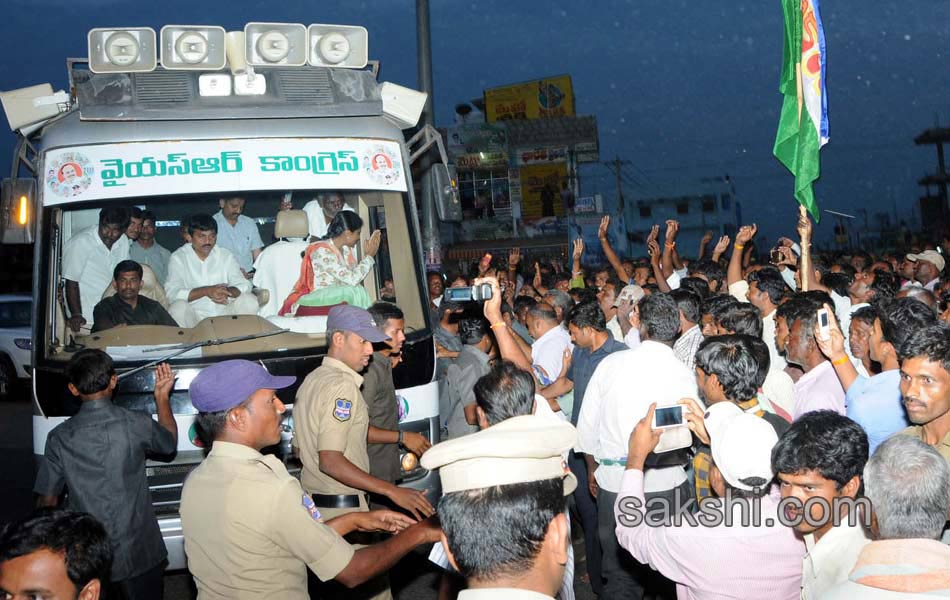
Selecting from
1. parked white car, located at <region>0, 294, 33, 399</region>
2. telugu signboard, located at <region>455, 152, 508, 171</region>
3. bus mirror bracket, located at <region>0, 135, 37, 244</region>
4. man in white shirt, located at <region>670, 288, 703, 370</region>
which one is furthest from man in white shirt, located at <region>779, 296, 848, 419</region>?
telugu signboard, located at <region>455, 152, 508, 171</region>

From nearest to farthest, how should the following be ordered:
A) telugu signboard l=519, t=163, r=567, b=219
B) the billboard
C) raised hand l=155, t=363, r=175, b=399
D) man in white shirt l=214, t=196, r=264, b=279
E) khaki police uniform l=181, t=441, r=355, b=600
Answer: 1. khaki police uniform l=181, t=441, r=355, b=600
2. raised hand l=155, t=363, r=175, b=399
3. man in white shirt l=214, t=196, r=264, b=279
4. telugu signboard l=519, t=163, r=567, b=219
5. the billboard

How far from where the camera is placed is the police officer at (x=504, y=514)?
7.46ft

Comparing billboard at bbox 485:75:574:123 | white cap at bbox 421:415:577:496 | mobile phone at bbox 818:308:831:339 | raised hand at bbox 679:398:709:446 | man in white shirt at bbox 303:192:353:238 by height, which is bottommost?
raised hand at bbox 679:398:709:446

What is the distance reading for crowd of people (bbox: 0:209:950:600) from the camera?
2379 mm

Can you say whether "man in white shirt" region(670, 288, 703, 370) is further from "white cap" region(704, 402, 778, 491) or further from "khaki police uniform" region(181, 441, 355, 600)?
"khaki police uniform" region(181, 441, 355, 600)

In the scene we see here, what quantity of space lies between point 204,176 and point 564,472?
4130mm

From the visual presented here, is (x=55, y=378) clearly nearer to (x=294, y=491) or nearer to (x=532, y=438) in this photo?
(x=294, y=491)

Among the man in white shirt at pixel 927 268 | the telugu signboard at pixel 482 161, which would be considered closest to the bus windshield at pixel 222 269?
the man in white shirt at pixel 927 268

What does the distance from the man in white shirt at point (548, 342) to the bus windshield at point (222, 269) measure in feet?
3.84

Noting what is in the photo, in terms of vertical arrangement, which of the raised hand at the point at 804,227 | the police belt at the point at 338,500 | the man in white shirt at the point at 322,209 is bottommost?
the police belt at the point at 338,500

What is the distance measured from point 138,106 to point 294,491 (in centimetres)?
385

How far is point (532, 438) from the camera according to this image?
239 centimetres

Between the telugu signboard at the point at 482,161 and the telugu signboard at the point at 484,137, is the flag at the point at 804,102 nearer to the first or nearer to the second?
the telugu signboard at the point at 482,161

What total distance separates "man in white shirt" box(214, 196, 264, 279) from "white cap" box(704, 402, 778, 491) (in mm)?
3814
